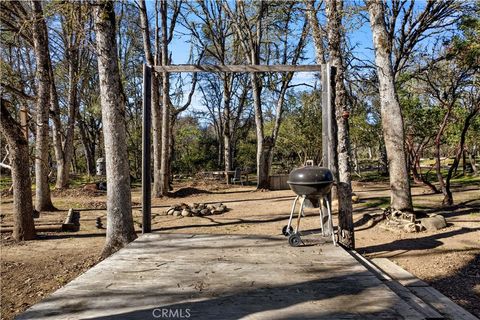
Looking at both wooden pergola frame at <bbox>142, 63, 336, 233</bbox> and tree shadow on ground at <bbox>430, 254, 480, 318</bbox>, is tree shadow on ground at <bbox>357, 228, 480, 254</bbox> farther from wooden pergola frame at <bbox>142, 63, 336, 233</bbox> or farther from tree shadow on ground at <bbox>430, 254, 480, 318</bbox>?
wooden pergola frame at <bbox>142, 63, 336, 233</bbox>

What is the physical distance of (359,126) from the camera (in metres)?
21.3

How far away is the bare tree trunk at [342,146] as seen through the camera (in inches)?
216

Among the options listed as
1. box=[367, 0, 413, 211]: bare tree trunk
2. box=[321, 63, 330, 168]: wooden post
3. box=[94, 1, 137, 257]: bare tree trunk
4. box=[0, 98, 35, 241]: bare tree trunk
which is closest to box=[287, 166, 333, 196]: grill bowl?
box=[321, 63, 330, 168]: wooden post

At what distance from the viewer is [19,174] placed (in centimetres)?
680

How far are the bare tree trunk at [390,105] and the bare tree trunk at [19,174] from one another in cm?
782

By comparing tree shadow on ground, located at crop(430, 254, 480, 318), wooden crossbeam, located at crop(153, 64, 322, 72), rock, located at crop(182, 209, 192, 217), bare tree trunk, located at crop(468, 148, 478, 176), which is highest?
wooden crossbeam, located at crop(153, 64, 322, 72)

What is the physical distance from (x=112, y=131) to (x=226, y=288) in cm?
365

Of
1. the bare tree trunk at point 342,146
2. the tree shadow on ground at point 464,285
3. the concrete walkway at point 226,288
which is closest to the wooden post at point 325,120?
the bare tree trunk at point 342,146

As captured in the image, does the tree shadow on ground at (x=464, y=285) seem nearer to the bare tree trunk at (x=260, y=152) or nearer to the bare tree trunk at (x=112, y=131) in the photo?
the bare tree trunk at (x=112, y=131)

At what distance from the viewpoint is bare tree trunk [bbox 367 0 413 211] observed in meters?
8.44

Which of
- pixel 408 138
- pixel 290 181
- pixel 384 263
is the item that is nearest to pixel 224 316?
pixel 290 181

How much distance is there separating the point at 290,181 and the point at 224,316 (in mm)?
2283

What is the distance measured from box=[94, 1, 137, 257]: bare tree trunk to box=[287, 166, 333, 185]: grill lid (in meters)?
2.90

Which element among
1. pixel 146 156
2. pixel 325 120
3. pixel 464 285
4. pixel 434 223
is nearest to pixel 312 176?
pixel 325 120
